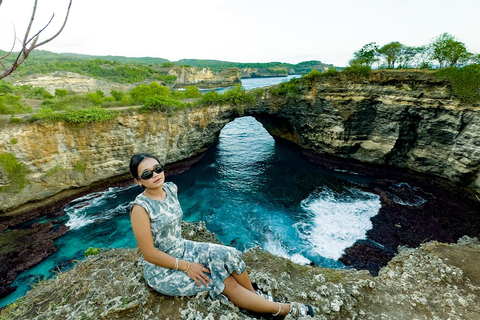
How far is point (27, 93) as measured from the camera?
95.5ft

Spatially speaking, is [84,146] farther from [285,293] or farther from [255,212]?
[285,293]

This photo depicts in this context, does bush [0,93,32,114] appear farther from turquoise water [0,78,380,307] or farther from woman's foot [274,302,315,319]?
woman's foot [274,302,315,319]

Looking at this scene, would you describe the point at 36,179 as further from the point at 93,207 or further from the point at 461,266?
the point at 461,266

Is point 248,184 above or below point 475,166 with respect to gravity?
below

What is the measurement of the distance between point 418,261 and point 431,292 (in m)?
1.47

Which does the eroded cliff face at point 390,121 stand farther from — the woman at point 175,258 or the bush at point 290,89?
the woman at point 175,258

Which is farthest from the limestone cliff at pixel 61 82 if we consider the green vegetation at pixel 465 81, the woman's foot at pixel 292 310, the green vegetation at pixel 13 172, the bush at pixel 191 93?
the green vegetation at pixel 465 81

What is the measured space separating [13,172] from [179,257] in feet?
Result: 55.6

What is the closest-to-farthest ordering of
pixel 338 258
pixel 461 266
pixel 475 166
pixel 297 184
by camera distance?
pixel 461 266, pixel 338 258, pixel 475 166, pixel 297 184

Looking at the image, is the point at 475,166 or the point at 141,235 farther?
the point at 475,166

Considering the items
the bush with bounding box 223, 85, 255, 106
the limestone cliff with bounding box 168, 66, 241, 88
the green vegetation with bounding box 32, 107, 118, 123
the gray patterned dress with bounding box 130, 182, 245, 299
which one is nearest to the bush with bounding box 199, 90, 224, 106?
the bush with bounding box 223, 85, 255, 106

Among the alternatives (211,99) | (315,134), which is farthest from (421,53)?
(211,99)

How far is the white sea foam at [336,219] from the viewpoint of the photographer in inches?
466

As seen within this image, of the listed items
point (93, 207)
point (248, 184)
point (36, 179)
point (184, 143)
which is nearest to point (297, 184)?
point (248, 184)
